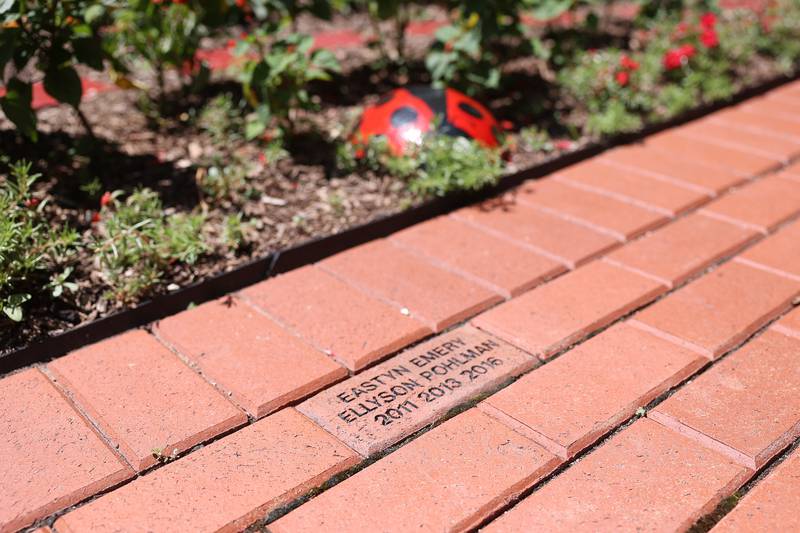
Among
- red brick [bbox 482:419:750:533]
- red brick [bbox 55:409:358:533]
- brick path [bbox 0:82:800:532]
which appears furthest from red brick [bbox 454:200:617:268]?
red brick [bbox 55:409:358:533]

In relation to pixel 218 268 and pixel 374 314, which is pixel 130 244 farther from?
pixel 374 314

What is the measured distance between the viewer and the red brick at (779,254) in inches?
108

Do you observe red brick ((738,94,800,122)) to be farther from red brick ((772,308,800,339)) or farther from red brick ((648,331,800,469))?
red brick ((648,331,800,469))

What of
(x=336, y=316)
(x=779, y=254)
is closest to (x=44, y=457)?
(x=336, y=316)

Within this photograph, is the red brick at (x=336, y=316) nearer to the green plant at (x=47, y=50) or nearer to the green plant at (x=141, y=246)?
the green plant at (x=141, y=246)

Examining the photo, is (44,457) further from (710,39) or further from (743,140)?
(710,39)

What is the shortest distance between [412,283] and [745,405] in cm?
106

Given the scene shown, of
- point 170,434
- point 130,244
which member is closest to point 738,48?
point 130,244

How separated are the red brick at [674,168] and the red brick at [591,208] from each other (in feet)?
1.25

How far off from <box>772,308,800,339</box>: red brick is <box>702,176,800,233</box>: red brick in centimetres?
62

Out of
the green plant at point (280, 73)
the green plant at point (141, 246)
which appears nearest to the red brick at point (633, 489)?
the green plant at point (141, 246)

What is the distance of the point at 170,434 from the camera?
1.96 metres

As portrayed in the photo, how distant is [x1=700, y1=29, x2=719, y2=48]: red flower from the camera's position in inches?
179

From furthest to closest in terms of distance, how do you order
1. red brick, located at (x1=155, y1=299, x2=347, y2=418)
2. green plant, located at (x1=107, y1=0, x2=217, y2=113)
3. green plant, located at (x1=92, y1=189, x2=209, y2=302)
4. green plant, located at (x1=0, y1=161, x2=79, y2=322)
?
green plant, located at (x1=107, y1=0, x2=217, y2=113) → green plant, located at (x1=92, y1=189, x2=209, y2=302) → green plant, located at (x1=0, y1=161, x2=79, y2=322) → red brick, located at (x1=155, y1=299, x2=347, y2=418)
